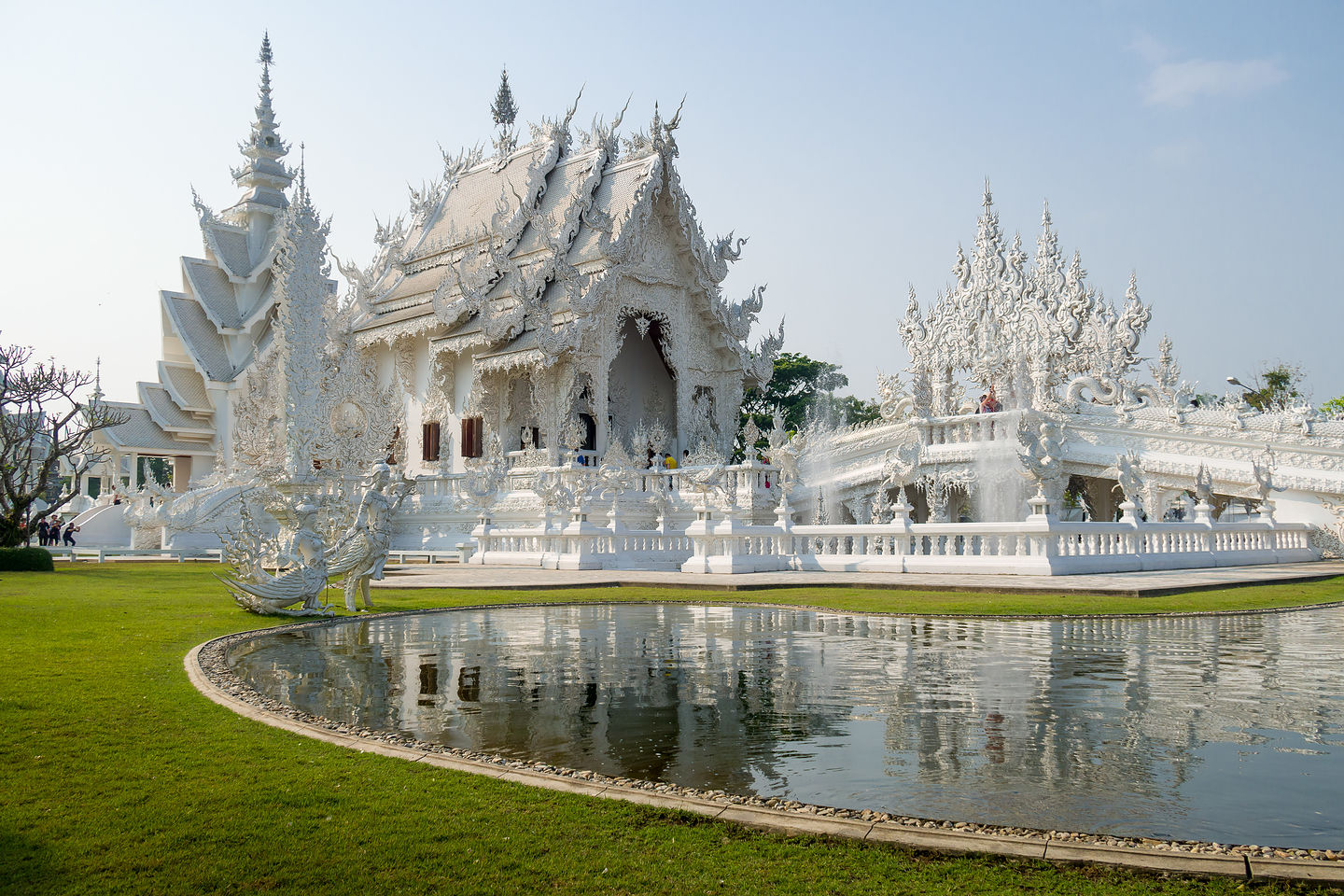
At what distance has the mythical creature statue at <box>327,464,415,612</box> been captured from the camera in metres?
10.9

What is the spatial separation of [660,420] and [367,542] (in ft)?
55.9

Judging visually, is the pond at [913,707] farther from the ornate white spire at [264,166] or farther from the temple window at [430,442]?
the ornate white spire at [264,166]

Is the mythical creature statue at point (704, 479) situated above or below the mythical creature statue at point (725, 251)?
below

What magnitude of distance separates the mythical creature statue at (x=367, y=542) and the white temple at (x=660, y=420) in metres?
2.59

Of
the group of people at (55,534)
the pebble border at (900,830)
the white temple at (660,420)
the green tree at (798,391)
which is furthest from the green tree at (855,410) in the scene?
the pebble border at (900,830)

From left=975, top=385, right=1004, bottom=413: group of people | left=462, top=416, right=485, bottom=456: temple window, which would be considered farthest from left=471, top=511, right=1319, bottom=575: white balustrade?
left=975, top=385, right=1004, bottom=413: group of people

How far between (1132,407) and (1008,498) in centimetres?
341

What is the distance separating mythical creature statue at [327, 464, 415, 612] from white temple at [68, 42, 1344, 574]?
2.59m

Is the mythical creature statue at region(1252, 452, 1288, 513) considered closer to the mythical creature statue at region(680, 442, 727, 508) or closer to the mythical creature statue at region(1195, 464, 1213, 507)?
the mythical creature statue at region(1195, 464, 1213, 507)

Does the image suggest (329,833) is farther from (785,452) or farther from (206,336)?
(206,336)

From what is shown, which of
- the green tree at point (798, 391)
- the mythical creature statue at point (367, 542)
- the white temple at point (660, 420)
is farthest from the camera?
the green tree at point (798, 391)

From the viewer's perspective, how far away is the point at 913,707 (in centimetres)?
561

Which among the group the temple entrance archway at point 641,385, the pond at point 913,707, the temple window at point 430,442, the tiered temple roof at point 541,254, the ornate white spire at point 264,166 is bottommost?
the pond at point 913,707

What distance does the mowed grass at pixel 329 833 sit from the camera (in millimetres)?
2988
